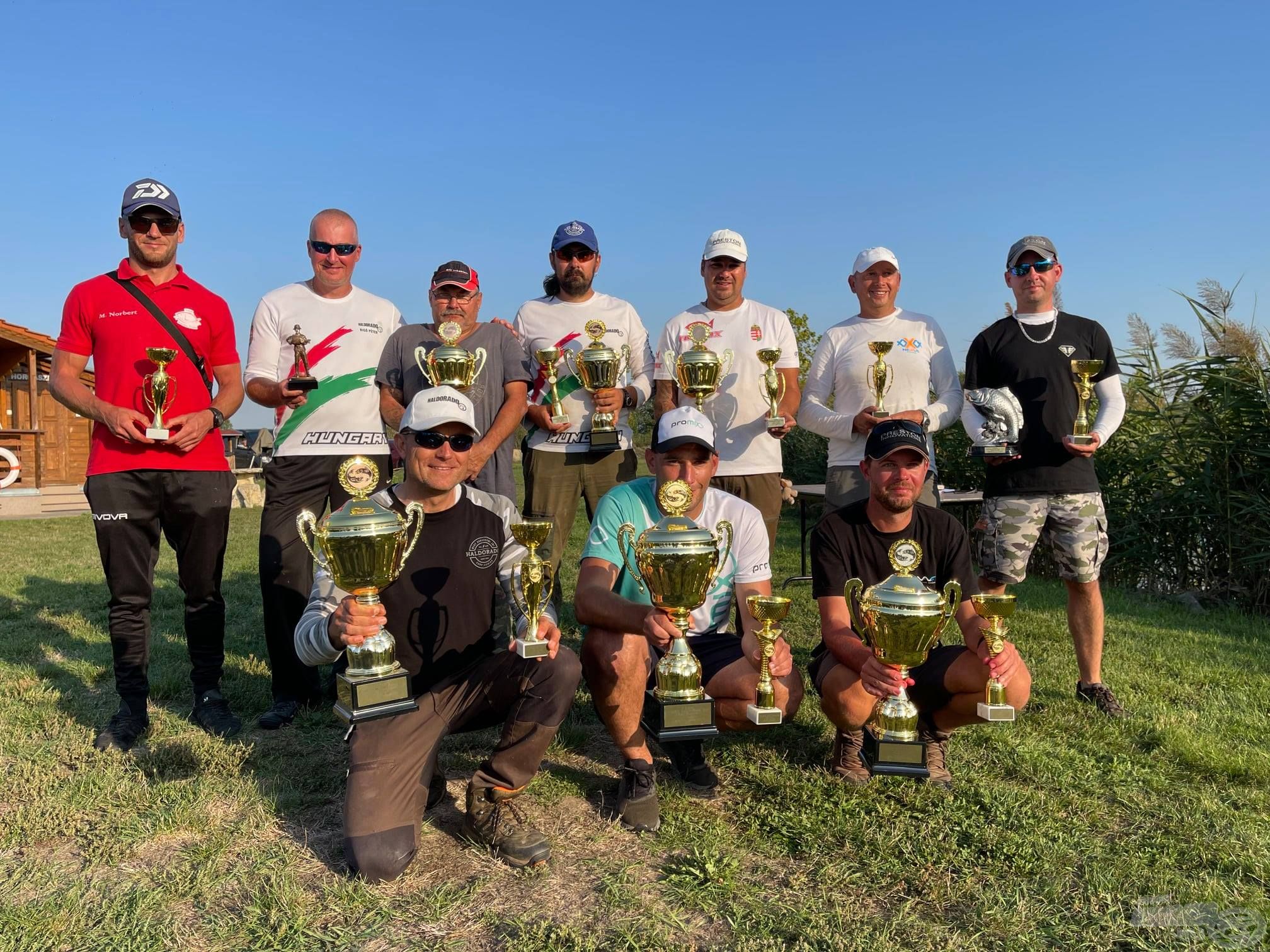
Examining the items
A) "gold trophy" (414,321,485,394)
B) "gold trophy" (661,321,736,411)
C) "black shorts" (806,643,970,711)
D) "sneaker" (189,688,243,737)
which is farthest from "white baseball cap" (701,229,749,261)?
"sneaker" (189,688,243,737)

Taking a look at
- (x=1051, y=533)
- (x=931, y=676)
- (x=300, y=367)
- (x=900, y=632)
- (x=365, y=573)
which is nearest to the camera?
(x=365, y=573)

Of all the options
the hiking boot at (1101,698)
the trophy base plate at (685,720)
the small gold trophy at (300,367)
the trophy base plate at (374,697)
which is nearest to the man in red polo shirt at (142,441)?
the small gold trophy at (300,367)

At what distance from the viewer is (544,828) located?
3.29m

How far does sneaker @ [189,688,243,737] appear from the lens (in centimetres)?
426

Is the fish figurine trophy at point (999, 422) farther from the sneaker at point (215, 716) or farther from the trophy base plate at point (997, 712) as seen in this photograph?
the sneaker at point (215, 716)

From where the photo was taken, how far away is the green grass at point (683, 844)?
258cm

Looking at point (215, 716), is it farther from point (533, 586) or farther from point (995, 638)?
point (995, 638)

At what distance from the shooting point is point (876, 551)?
3.64m

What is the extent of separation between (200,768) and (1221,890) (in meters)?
3.88

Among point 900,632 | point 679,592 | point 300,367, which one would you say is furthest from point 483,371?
point 900,632

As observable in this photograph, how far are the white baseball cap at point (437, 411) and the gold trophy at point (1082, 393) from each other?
3124 millimetres

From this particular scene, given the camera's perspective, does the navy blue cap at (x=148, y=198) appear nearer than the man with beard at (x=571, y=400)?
Yes

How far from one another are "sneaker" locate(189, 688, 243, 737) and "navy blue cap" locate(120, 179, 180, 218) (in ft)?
7.72

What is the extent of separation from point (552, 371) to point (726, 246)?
1182mm
